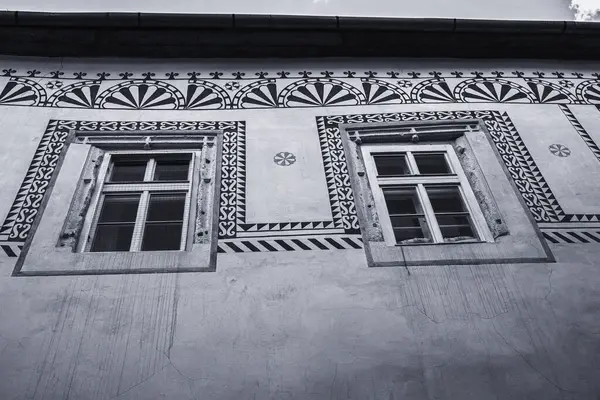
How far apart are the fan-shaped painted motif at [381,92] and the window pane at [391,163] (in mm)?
679

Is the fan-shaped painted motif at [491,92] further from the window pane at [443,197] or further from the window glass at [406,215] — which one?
the window glass at [406,215]

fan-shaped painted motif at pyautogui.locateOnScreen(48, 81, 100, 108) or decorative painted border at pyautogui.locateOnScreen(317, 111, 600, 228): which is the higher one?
fan-shaped painted motif at pyautogui.locateOnScreen(48, 81, 100, 108)

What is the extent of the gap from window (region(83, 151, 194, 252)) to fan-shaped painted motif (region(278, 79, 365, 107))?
3.79ft

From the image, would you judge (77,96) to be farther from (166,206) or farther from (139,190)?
(166,206)

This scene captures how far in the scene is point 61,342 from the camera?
3146mm

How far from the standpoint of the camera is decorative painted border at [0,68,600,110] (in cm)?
495

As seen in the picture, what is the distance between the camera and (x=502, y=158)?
4.48 m

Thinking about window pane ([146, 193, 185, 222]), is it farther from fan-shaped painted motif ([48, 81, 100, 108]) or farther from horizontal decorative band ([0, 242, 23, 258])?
fan-shaped painted motif ([48, 81, 100, 108])

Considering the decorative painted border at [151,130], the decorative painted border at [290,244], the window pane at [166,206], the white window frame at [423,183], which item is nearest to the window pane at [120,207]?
the window pane at [166,206]

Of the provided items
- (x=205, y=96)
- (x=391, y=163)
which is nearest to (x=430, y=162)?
(x=391, y=163)

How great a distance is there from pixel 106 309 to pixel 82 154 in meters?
1.62

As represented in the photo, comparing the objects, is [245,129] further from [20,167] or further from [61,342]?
[61,342]

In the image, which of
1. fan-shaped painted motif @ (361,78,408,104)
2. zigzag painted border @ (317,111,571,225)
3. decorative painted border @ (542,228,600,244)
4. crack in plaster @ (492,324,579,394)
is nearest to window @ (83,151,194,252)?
zigzag painted border @ (317,111,571,225)

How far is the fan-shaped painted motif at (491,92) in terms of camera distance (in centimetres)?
514
